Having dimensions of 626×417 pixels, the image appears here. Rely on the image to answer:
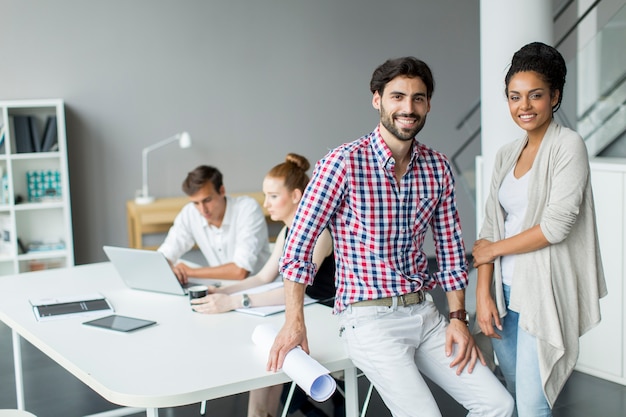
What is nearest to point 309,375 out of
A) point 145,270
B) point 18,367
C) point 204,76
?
point 145,270

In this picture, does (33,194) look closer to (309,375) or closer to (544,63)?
(309,375)

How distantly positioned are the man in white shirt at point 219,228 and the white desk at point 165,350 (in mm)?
682

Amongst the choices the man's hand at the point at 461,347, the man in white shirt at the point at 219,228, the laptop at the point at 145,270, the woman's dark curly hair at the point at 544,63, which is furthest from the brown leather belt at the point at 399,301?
the man in white shirt at the point at 219,228

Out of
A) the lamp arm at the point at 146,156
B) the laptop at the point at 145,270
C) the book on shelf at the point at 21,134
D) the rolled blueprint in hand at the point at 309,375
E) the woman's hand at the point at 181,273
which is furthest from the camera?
the lamp arm at the point at 146,156

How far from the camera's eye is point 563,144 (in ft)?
8.51

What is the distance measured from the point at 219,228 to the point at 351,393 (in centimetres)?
196

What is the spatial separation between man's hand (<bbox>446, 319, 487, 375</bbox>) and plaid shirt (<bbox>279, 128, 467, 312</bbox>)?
0.17 metres

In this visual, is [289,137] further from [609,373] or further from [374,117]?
[609,373]

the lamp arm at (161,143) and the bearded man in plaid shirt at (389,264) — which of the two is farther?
the lamp arm at (161,143)

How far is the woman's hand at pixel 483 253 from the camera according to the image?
2.76 meters

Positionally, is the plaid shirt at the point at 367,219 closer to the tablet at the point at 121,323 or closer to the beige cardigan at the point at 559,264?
the beige cardigan at the point at 559,264

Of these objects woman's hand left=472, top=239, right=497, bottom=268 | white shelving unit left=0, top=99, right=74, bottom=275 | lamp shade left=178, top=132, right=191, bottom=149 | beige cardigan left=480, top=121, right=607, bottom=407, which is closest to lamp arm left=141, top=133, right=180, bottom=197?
lamp shade left=178, top=132, right=191, bottom=149

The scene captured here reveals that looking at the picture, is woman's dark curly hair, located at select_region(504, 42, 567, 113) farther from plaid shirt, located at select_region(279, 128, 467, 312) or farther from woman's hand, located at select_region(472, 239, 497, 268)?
woman's hand, located at select_region(472, 239, 497, 268)

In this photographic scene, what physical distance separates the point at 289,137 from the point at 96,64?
177 centimetres
